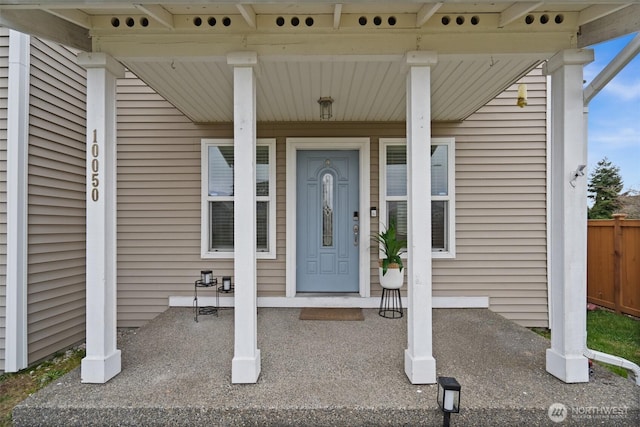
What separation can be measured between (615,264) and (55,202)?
7260mm

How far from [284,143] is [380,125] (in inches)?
47.8

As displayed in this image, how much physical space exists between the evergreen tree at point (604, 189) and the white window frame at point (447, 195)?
10.3 meters

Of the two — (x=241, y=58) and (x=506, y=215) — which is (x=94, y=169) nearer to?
(x=241, y=58)

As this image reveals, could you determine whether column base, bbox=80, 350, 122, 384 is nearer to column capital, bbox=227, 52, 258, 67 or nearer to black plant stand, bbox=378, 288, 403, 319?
column capital, bbox=227, 52, 258, 67

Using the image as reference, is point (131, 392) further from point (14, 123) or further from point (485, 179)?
point (485, 179)

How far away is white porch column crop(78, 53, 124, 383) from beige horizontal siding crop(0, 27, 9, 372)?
1.60 m

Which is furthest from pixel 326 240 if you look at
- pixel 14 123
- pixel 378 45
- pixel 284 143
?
pixel 14 123

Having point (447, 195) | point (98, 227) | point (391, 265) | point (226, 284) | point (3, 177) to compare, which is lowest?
point (226, 284)

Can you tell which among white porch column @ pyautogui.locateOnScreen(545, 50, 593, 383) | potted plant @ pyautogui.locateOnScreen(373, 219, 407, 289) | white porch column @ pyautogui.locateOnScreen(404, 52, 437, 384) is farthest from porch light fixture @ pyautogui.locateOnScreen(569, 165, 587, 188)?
potted plant @ pyautogui.locateOnScreen(373, 219, 407, 289)

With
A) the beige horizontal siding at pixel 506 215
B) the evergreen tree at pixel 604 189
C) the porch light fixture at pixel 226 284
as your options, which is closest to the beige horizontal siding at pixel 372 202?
the beige horizontal siding at pixel 506 215

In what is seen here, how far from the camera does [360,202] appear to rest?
4.22 meters

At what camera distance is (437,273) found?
419 centimetres

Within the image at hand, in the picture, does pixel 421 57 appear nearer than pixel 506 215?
Yes

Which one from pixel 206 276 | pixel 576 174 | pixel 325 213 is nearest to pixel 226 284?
pixel 206 276
